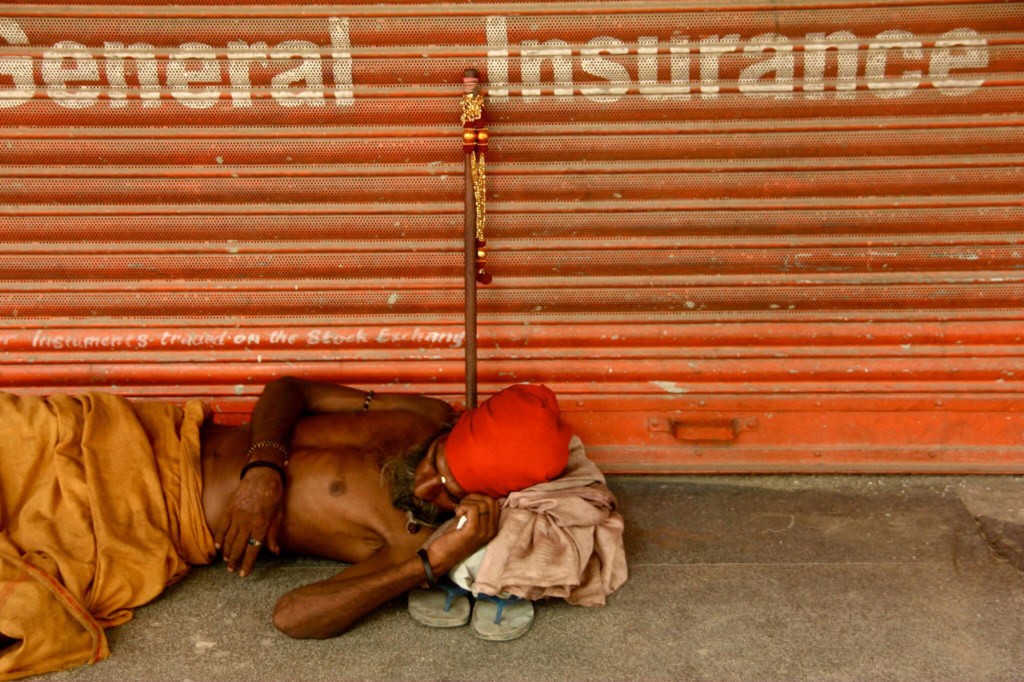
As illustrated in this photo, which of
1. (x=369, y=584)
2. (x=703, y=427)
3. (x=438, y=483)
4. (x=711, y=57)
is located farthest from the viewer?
(x=703, y=427)

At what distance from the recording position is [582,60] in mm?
3207

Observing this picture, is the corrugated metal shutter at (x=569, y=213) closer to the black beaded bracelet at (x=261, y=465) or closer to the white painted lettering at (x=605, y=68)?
the white painted lettering at (x=605, y=68)

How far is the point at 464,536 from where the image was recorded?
2.77 m

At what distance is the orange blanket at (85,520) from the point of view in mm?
2572

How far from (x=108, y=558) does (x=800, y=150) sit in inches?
111

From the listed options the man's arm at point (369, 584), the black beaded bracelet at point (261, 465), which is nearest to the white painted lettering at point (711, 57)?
the man's arm at point (369, 584)

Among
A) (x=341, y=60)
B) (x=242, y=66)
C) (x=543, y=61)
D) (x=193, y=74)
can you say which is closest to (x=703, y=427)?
(x=543, y=61)

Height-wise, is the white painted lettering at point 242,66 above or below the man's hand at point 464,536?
above

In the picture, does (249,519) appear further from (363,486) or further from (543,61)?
(543,61)

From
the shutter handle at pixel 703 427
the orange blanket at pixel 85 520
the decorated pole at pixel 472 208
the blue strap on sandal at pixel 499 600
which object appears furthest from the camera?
the shutter handle at pixel 703 427

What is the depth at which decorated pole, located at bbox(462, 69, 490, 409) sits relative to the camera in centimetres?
316

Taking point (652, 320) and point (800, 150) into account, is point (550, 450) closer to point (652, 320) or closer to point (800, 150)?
point (652, 320)

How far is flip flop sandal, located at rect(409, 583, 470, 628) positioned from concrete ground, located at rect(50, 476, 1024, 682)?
0.13 feet

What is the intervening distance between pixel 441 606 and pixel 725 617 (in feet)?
3.05
